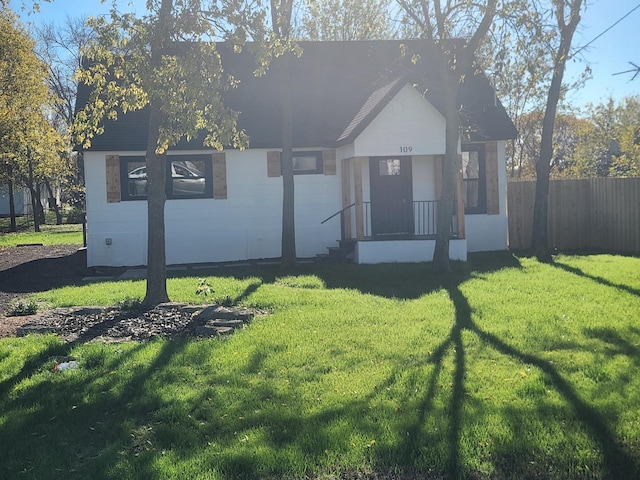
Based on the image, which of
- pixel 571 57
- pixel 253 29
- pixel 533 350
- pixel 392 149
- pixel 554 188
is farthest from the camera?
pixel 554 188

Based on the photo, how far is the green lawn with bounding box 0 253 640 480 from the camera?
4.25m

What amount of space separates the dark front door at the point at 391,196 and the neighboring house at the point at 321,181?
0.08 ft

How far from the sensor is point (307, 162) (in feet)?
55.0

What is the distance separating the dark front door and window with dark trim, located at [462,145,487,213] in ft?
5.34

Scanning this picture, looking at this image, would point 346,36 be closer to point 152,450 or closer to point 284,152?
point 284,152

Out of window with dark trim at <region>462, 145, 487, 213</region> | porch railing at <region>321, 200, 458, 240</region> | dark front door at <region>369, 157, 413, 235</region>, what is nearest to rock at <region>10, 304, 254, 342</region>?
porch railing at <region>321, 200, 458, 240</region>

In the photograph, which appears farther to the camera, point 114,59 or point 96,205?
point 96,205

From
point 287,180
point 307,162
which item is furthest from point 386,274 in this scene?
point 307,162

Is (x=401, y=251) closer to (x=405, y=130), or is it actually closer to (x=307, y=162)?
(x=405, y=130)

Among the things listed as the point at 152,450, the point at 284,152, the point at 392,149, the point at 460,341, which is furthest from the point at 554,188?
the point at 152,450

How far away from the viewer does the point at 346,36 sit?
2650 centimetres

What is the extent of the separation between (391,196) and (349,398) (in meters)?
11.8

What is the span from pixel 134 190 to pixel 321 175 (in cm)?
467

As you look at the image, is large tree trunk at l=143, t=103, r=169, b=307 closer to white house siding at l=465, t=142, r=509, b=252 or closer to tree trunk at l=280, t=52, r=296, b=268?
tree trunk at l=280, t=52, r=296, b=268
